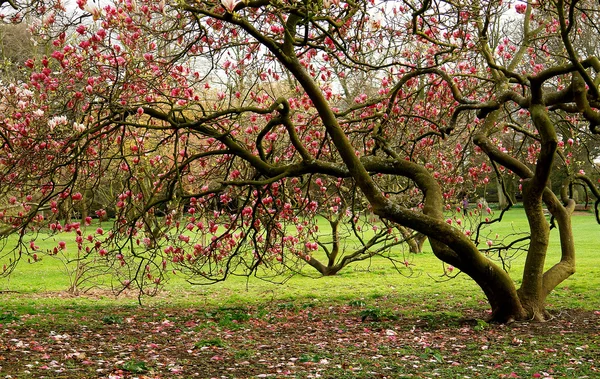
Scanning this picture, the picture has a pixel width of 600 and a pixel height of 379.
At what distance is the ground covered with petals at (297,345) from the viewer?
18.1ft

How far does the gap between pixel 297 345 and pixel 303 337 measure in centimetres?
51

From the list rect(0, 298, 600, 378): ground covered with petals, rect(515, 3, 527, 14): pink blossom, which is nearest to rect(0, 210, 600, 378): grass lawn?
rect(0, 298, 600, 378): ground covered with petals

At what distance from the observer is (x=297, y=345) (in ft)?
22.5

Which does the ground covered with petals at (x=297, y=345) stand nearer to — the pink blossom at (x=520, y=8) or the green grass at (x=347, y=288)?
the green grass at (x=347, y=288)

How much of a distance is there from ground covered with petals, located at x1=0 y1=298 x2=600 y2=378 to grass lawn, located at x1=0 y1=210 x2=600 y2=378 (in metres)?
0.01

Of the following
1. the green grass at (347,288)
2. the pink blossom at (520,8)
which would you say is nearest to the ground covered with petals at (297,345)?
the green grass at (347,288)

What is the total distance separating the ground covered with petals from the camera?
18.1ft

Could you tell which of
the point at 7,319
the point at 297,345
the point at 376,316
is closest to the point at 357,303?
the point at 376,316

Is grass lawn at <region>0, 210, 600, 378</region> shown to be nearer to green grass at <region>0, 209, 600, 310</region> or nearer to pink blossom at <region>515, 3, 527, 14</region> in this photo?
green grass at <region>0, 209, 600, 310</region>

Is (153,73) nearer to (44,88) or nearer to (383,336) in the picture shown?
(44,88)

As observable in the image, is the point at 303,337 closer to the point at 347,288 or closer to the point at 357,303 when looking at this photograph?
the point at 357,303

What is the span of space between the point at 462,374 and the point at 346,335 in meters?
2.24

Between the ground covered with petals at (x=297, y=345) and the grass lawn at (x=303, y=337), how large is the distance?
0.5 inches

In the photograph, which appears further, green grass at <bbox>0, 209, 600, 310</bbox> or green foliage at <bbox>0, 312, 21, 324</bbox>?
green grass at <bbox>0, 209, 600, 310</bbox>
